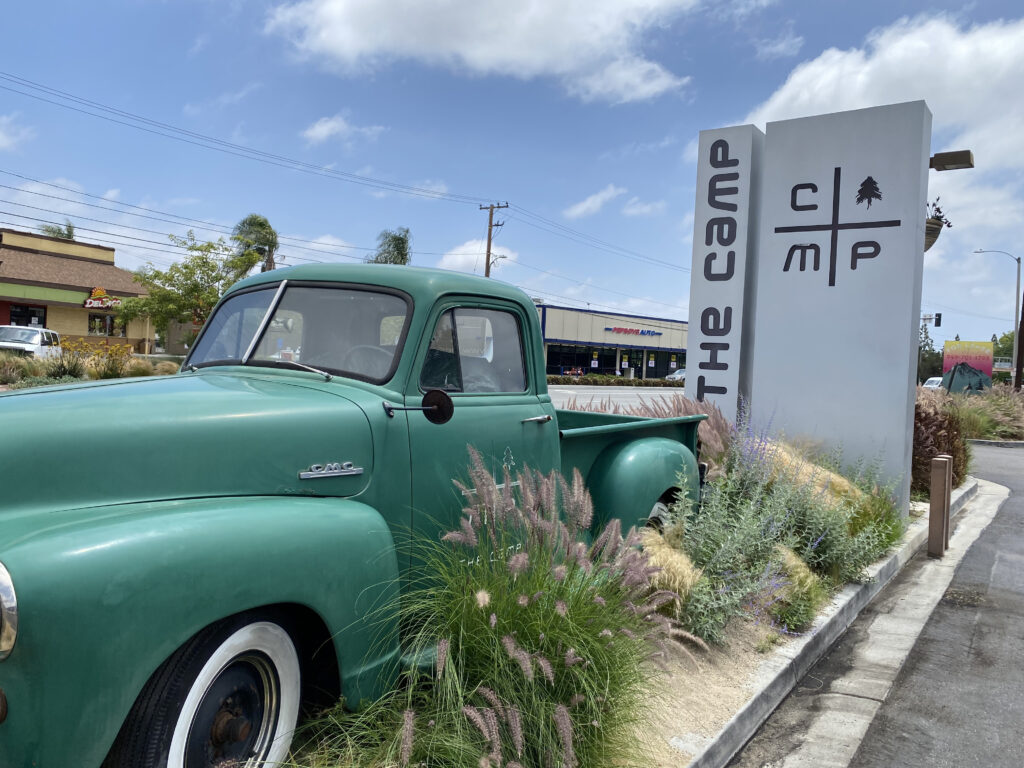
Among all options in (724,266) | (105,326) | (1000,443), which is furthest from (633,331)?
(724,266)

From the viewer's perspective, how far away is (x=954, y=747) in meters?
3.68

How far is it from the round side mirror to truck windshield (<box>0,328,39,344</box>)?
90.3 feet

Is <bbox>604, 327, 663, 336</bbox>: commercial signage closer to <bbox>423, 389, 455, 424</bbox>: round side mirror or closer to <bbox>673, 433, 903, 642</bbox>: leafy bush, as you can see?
<bbox>673, 433, 903, 642</bbox>: leafy bush

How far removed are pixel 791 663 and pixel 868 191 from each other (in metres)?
6.16

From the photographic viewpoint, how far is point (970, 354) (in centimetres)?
4156

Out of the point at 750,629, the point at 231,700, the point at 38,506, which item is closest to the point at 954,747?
the point at 750,629

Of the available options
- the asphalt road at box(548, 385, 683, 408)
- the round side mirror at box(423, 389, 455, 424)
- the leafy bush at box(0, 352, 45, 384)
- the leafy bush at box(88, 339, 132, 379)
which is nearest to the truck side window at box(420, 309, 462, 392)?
the round side mirror at box(423, 389, 455, 424)

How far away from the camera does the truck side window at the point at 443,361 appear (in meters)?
3.43

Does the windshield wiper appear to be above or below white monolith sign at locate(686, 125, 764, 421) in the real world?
below

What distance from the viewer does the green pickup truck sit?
81.0 inches

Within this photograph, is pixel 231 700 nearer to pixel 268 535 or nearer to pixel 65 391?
pixel 268 535

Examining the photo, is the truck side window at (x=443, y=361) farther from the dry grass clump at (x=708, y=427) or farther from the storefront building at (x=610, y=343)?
the storefront building at (x=610, y=343)

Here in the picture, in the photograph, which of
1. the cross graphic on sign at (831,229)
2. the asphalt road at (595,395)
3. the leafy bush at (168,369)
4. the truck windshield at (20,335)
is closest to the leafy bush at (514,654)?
the leafy bush at (168,369)

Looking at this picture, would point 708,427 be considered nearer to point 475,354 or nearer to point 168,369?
point 475,354
